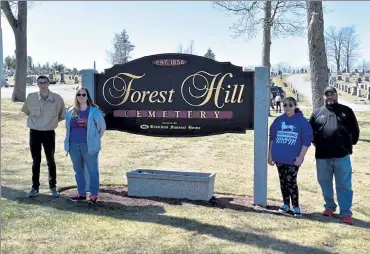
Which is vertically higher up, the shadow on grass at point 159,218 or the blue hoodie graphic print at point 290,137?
the blue hoodie graphic print at point 290,137

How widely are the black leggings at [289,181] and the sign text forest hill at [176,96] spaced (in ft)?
2.64

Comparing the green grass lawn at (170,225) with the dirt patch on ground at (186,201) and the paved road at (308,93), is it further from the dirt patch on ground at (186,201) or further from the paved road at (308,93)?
the paved road at (308,93)

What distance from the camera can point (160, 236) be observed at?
4.57 meters

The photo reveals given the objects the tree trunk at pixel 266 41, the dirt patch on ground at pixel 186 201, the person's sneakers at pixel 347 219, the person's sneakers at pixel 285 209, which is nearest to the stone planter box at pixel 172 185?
the dirt patch on ground at pixel 186 201

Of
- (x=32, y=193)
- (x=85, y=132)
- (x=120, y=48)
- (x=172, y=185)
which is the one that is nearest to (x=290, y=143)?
(x=172, y=185)

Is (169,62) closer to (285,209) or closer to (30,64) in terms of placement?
(285,209)

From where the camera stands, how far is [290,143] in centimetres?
527

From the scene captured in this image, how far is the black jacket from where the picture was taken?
516cm

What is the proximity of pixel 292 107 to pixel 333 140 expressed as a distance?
59 cm

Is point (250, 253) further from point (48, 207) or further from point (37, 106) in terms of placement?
point (37, 106)

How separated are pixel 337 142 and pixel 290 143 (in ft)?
1.71

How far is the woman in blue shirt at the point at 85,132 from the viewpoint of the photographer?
18.2ft

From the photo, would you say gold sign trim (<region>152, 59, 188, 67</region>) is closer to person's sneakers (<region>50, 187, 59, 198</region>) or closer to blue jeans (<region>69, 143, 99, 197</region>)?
blue jeans (<region>69, 143, 99, 197</region>)

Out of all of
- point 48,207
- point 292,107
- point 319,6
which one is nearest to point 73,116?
point 48,207
